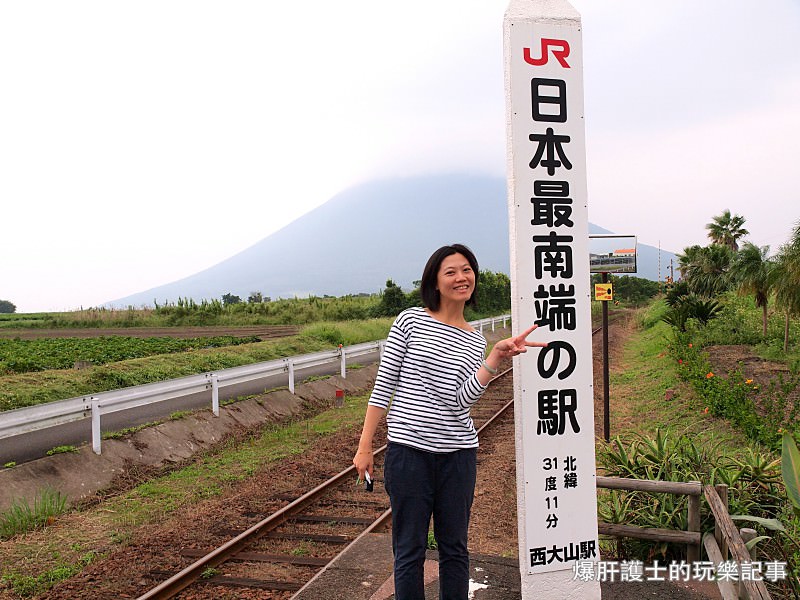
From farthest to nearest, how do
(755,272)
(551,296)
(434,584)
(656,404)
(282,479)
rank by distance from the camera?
(755,272)
(656,404)
(282,479)
(434,584)
(551,296)

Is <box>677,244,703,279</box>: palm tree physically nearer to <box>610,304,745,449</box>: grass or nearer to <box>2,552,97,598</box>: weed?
<box>610,304,745,449</box>: grass

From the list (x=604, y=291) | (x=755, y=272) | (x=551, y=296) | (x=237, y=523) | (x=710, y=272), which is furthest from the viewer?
(x=710, y=272)

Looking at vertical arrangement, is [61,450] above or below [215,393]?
below

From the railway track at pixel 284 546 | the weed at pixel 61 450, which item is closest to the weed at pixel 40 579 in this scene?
the railway track at pixel 284 546

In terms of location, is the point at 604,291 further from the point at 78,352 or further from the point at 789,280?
the point at 78,352

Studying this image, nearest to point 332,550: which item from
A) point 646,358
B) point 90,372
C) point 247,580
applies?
point 247,580

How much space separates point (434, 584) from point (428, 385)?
178 cm

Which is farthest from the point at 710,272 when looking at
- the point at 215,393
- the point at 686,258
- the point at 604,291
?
the point at 215,393

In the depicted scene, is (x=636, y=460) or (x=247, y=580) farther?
(x=636, y=460)

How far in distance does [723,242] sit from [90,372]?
46.2 meters

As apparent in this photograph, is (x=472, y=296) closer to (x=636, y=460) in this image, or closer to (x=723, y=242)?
(x=636, y=460)

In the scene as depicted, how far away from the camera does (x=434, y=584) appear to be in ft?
13.5

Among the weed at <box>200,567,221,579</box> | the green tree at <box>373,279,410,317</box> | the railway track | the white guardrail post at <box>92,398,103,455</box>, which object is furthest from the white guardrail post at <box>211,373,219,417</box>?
the green tree at <box>373,279,410,317</box>

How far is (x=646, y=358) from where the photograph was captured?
19531 mm
